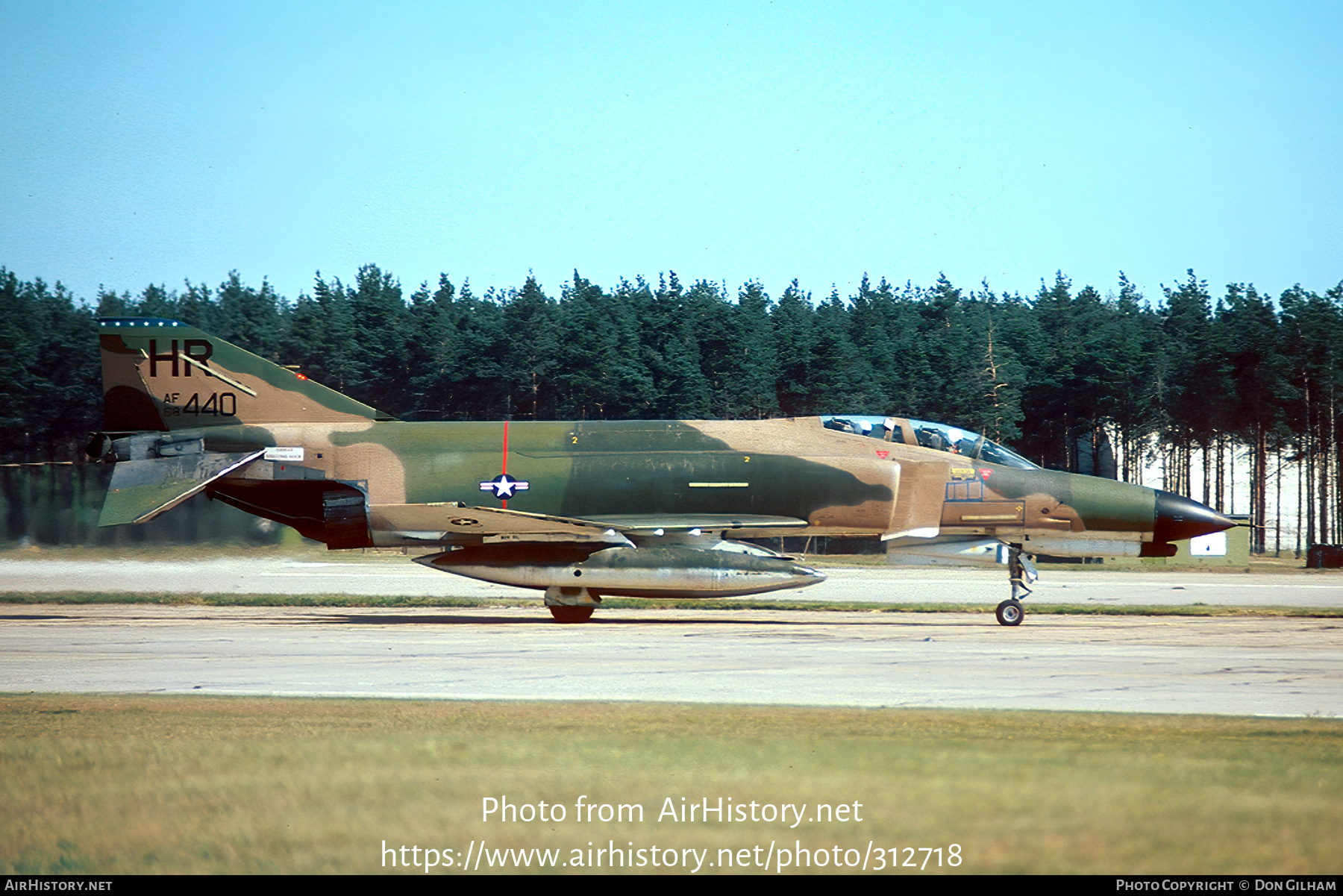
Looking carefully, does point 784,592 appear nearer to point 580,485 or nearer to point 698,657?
point 580,485

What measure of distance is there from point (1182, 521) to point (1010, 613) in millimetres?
3482

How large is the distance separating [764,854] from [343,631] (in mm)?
12515

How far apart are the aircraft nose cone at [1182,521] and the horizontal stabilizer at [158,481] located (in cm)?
1529

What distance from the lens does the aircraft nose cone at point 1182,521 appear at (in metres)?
18.2

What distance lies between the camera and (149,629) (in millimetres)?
16469

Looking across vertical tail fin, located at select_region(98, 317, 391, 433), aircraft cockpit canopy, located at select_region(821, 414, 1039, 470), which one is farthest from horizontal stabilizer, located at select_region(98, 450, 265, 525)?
aircraft cockpit canopy, located at select_region(821, 414, 1039, 470)

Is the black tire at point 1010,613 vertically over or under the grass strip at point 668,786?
under

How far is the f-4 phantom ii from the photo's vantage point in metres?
18.3

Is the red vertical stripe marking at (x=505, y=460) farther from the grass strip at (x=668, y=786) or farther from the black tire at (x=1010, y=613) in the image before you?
the grass strip at (x=668, y=786)

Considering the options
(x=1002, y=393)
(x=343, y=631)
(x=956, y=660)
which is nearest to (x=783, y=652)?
(x=956, y=660)

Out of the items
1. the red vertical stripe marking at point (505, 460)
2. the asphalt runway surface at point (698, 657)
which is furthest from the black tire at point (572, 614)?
the red vertical stripe marking at point (505, 460)
